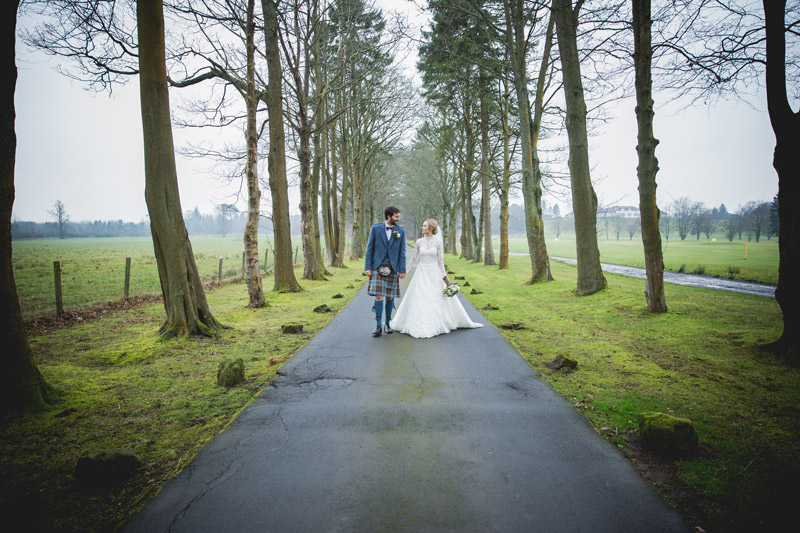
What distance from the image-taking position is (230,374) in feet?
15.0

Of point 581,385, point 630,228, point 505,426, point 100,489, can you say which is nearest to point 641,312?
point 581,385

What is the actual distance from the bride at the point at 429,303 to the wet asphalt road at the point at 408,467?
8.57 feet

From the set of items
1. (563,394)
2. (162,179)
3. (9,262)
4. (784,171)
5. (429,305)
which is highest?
(162,179)

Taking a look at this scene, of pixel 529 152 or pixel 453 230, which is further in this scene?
pixel 453 230

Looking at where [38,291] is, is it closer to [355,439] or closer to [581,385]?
[355,439]

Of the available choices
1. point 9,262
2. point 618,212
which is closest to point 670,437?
point 9,262

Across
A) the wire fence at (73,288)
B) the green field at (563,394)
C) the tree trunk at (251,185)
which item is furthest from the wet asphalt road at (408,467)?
the wire fence at (73,288)

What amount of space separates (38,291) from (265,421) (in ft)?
51.8

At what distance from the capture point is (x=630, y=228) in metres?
92.7

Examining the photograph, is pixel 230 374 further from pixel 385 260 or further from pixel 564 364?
pixel 564 364

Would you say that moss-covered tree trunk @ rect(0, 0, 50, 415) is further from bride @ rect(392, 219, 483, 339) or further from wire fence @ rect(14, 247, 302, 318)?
wire fence @ rect(14, 247, 302, 318)

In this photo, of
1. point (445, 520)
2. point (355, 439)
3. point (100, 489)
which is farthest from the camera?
point (355, 439)

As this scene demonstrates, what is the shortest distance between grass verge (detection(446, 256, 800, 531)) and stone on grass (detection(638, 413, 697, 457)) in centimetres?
10

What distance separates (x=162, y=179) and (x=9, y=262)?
327 centimetres
